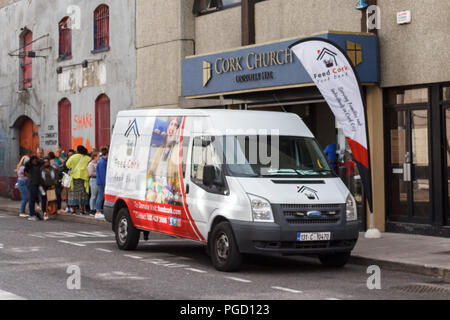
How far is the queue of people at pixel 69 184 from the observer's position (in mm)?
20578

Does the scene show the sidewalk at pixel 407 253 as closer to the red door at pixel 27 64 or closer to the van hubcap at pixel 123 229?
the van hubcap at pixel 123 229

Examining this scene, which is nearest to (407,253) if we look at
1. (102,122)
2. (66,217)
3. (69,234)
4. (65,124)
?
(69,234)

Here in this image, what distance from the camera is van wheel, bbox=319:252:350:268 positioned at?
1154 cm

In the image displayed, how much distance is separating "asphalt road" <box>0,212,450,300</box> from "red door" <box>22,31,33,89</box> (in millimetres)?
16372

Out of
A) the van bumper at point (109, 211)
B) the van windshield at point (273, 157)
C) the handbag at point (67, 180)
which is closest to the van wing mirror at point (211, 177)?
the van windshield at point (273, 157)

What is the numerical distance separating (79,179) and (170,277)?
36.3ft

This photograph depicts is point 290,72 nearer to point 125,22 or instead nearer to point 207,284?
point 207,284

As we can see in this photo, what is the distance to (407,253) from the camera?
1234 cm

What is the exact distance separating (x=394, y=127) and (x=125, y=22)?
11024mm

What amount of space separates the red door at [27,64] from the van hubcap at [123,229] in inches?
691

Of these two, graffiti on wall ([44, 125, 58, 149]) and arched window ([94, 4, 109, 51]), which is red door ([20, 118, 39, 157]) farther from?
arched window ([94, 4, 109, 51])

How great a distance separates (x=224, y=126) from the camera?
38.0 feet

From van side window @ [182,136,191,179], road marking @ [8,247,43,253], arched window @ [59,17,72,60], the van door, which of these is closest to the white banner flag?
van side window @ [182,136,191,179]

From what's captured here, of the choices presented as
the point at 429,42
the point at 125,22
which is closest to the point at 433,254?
the point at 429,42
